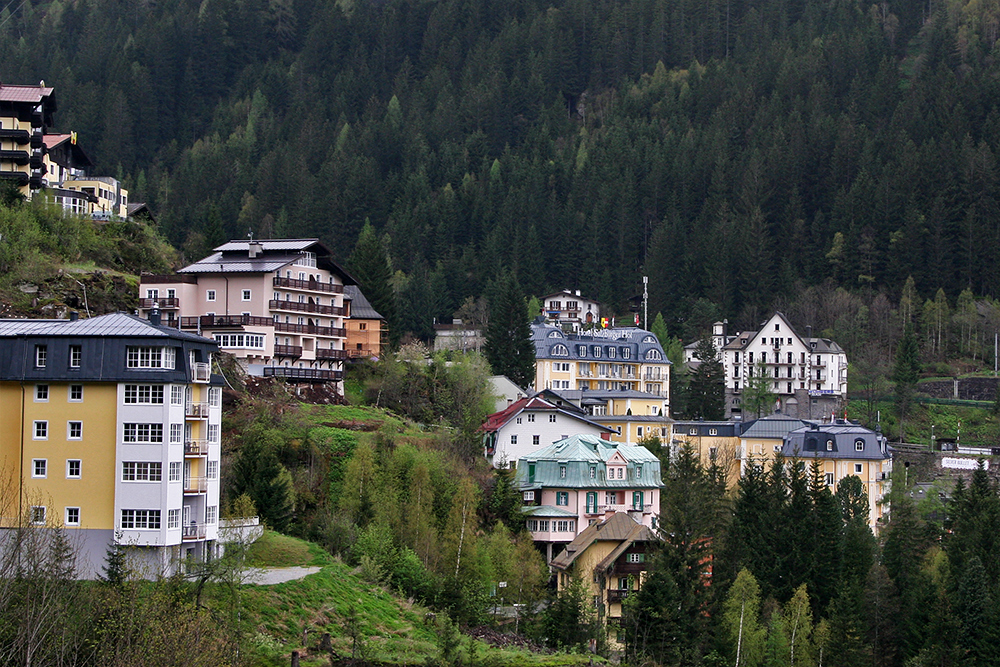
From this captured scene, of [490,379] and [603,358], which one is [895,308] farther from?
[490,379]

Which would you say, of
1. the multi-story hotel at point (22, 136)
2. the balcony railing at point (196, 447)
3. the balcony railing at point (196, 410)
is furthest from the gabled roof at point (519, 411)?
the balcony railing at point (196, 447)

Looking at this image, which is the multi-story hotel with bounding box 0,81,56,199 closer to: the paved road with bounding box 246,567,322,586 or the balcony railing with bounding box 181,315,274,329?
the balcony railing with bounding box 181,315,274,329

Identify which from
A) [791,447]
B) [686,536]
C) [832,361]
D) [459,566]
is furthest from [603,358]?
[459,566]

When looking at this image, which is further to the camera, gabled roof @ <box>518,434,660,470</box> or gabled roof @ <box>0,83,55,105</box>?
gabled roof @ <box>0,83,55,105</box>

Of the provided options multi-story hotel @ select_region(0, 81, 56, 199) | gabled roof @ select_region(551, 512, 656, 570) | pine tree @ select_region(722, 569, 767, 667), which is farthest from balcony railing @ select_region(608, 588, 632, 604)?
multi-story hotel @ select_region(0, 81, 56, 199)

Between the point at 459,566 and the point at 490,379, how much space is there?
29.7 metres

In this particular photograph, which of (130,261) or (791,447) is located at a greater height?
(130,261)

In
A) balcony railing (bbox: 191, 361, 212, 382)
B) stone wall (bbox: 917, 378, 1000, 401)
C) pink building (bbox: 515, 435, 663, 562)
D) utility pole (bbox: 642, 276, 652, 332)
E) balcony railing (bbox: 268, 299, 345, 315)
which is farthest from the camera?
utility pole (bbox: 642, 276, 652, 332)

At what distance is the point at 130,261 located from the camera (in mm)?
83875

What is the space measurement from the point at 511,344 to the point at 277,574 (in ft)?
164

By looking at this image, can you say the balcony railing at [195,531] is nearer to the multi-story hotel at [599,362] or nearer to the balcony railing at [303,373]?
the balcony railing at [303,373]

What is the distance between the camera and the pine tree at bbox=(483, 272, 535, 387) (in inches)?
3937

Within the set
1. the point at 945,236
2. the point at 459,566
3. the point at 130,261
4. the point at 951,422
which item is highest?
the point at 945,236

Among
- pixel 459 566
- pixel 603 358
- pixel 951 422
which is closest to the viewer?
pixel 459 566
